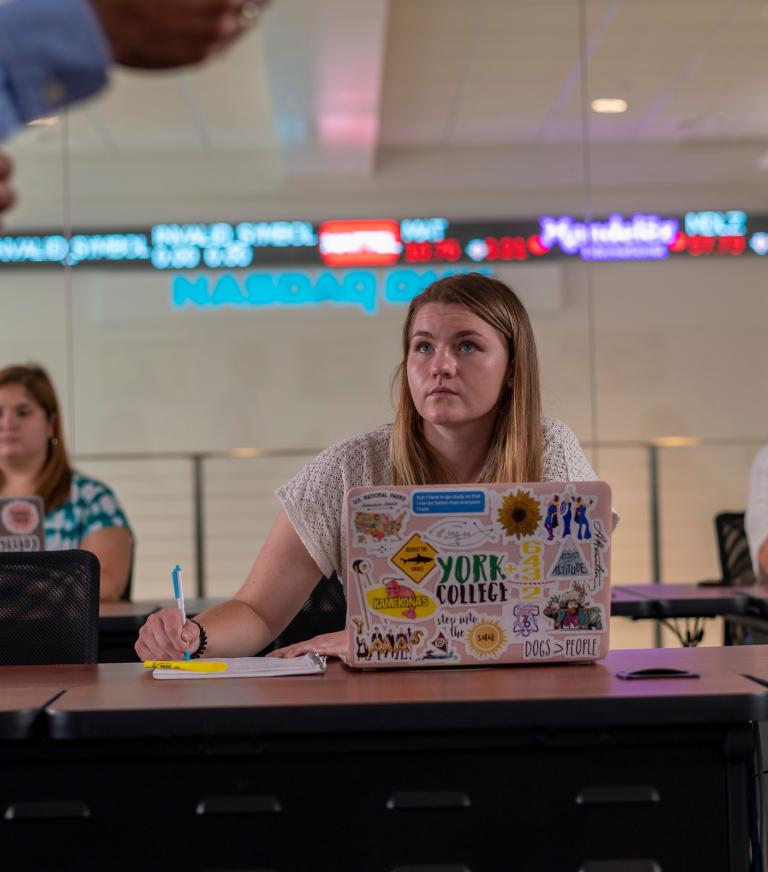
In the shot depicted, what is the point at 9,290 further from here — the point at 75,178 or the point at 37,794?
the point at 37,794

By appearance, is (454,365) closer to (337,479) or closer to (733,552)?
(337,479)

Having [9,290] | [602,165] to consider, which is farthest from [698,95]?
[9,290]

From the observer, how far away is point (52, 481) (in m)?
4.01

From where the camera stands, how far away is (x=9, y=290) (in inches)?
242

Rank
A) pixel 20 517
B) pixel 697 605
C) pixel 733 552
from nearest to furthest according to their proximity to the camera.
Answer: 1. pixel 20 517
2. pixel 697 605
3. pixel 733 552

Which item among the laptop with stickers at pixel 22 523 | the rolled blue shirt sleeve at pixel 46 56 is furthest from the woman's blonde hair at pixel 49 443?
the rolled blue shirt sleeve at pixel 46 56

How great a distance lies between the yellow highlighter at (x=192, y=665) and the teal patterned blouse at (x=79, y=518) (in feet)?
6.59

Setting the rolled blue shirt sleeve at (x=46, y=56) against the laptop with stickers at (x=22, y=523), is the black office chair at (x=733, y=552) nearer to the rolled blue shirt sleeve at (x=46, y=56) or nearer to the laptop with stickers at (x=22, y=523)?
the laptop with stickers at (x=22, y=523)

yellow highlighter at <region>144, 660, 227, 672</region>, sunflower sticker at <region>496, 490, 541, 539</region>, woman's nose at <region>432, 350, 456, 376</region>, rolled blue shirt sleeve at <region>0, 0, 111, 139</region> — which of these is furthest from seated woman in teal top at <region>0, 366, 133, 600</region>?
rolled blue shirt sleeve at <region>0, 0, 111, 139</region>

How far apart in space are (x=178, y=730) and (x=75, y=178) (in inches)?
198

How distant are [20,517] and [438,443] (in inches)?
47.1

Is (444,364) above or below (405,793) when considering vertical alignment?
above

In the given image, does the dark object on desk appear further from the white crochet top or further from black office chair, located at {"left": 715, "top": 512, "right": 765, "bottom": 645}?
black office chair, located at {"left": 715, "top": 512, "right": 765, "bottom": 645}

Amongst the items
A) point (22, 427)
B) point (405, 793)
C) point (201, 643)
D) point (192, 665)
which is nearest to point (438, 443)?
point (201, 643)
